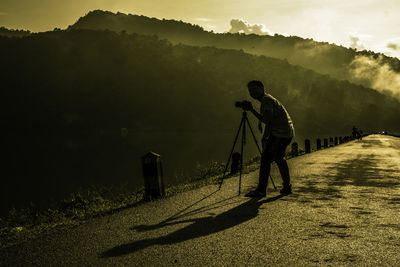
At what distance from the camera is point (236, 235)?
4410mm

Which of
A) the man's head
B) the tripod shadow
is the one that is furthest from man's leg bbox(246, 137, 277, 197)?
the man's head

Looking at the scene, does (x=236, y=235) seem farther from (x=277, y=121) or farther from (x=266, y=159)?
(x=277, y=121)

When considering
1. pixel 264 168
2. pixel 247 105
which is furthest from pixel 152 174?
pixel 247 105

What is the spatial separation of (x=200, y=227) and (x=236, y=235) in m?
0.62

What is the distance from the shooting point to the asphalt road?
3.66 m

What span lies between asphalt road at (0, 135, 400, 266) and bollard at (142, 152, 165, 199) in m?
0.50

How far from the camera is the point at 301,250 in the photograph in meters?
3.83

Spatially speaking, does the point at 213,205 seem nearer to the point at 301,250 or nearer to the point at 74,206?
the point at 301,250

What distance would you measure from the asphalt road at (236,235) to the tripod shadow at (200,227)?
0.04 ft

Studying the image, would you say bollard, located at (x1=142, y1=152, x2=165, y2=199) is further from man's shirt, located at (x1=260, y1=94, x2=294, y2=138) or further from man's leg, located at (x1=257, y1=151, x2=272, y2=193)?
man's shirt, located at (x1=260, y1=94, x2=294, y2=138)

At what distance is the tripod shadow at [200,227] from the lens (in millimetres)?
4043

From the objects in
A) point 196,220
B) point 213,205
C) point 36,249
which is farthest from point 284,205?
point 36,249

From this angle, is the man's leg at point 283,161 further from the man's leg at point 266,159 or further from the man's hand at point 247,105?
the man's hand at point 247,105

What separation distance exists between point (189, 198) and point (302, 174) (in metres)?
4.64
